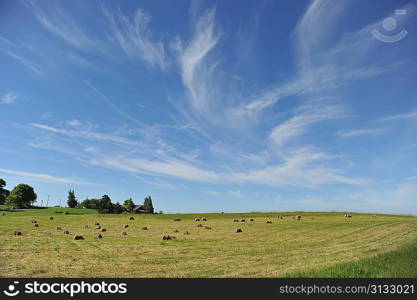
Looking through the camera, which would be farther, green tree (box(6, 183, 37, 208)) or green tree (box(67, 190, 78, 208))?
green tree (box(67, 190, 78, 208))

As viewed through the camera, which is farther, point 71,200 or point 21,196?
point 71,200

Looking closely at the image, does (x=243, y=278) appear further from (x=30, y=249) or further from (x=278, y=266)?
(x=30, y=249)

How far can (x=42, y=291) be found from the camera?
12445mm

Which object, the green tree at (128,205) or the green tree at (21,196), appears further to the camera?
the green tree at (128,205)

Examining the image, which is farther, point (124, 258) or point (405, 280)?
point (124, 258)

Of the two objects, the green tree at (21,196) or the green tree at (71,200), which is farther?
the green tree at (71,200)

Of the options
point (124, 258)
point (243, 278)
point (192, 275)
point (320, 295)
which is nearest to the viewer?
point (320, 295)

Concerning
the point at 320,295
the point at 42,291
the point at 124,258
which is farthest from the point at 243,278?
the point at 124,258

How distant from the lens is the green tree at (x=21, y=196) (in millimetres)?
142625

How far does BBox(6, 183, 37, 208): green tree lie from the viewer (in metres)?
143

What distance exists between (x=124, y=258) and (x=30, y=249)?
868 cm

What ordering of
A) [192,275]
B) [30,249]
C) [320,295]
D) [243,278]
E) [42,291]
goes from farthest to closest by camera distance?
[30,249] → [192,275] → [243,278] → [42,291] → [320,295]

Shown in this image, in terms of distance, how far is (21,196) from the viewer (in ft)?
477

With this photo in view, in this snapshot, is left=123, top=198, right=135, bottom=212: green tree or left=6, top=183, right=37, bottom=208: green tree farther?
left=123, top=198, right=135, bottom=212: green tree
